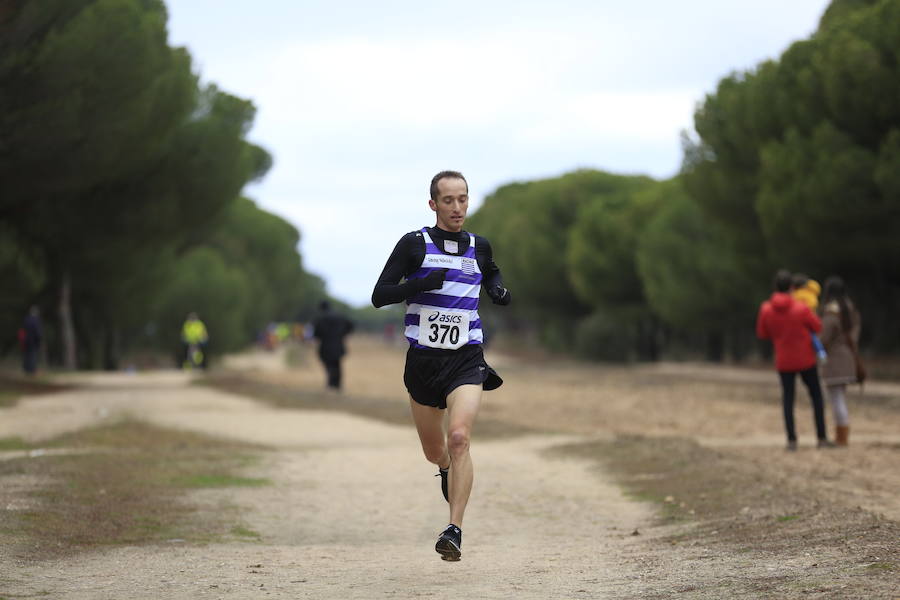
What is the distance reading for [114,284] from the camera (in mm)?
44000

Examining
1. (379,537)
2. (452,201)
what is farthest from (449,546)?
(379,537)

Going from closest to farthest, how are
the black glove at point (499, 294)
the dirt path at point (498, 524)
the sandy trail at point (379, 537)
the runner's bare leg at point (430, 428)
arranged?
the dirt path at point (498, 524) < the sandy trail at point (379, 537) < the black glove at point (499, 294) < the runner's bare leg at point (430, 428)

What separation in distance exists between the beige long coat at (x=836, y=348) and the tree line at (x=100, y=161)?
48.9 feet

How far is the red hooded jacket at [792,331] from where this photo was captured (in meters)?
15.6

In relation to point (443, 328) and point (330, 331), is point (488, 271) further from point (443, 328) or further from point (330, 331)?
point (330, 331)

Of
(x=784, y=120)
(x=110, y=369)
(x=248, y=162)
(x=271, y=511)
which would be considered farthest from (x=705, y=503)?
(x=110, y=369)

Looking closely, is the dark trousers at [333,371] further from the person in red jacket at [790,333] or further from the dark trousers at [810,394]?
the person in red jacket at [790,333]

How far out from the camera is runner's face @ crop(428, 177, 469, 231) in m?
8.04

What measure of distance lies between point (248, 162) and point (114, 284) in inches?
272

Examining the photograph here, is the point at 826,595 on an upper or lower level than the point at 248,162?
lower

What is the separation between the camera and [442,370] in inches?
322

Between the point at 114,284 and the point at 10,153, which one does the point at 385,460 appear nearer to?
the point at 10,153

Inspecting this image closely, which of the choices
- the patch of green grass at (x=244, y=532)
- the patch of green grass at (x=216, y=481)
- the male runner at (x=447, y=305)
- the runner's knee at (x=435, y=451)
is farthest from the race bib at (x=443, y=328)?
the patch of green grass at (x=216, y=481)

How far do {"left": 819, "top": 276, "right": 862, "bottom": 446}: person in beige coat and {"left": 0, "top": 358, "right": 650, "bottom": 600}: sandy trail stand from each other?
3.13m
